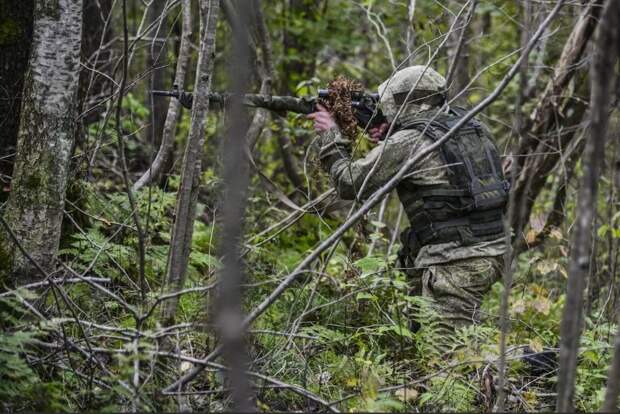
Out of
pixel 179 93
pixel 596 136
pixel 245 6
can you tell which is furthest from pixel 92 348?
pixel 596 136

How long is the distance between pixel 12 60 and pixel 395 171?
2.60m

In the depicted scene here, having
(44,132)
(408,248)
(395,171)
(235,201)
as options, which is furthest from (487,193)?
(235,201)

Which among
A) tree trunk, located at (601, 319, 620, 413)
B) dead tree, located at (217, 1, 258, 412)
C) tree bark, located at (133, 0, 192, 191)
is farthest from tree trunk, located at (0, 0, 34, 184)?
tree trunk, located at (601, 319, 620, 413)

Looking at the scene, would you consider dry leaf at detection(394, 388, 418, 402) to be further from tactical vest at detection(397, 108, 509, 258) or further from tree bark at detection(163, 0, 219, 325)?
tactical vest at detection(397, 108, 509, 258)

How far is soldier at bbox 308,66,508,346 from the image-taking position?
4.52m

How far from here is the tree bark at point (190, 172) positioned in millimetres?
3377

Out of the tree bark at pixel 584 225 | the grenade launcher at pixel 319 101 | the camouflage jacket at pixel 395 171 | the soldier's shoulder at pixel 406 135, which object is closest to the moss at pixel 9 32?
the grenade launcher at pixel 319 101

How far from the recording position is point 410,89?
4.71m

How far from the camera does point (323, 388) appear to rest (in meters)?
3.71

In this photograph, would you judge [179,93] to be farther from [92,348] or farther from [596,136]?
[596,136]

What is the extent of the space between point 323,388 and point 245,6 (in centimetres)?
249

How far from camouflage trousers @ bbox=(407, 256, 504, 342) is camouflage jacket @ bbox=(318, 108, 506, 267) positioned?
0.19 ft

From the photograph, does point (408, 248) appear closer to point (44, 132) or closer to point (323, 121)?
point (323, 121)

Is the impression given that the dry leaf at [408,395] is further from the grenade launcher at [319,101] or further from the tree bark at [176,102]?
the grenade launcher at [319,101]
